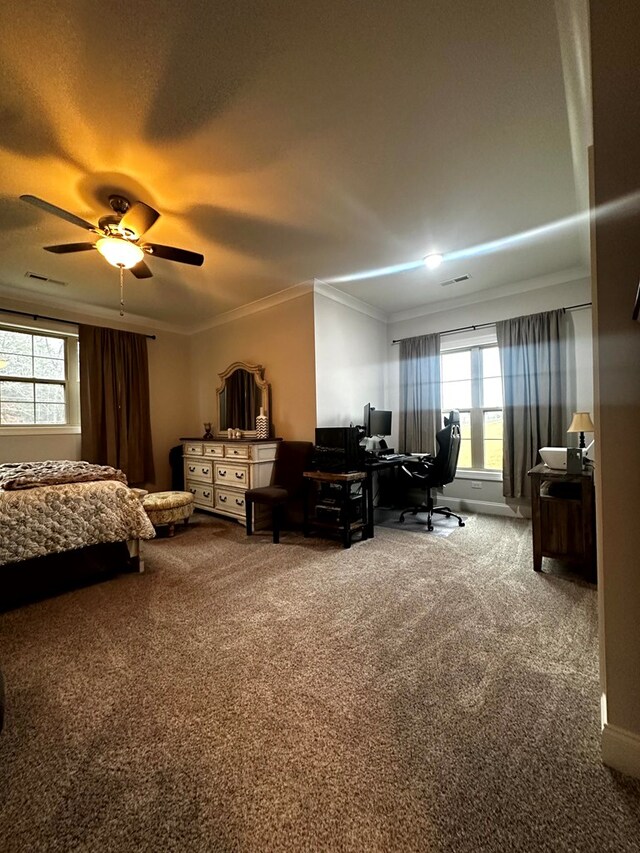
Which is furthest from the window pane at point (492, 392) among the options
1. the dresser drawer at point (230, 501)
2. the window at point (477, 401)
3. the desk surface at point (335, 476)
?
the dresser drawer at point (230, 501)

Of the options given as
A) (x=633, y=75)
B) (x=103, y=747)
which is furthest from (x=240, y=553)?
(x=633, y=75)

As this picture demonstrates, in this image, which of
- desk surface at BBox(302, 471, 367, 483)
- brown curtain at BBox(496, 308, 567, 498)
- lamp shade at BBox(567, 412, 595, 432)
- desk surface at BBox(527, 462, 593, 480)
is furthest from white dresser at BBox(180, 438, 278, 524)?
lamp shade at BBox(567, 412, 595, 432)

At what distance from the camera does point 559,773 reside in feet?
3.46

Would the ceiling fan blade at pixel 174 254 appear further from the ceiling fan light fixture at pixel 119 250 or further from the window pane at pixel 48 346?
the window pane at pixel 48 346

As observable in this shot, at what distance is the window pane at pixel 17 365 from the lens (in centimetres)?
387

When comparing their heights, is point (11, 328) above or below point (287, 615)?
above

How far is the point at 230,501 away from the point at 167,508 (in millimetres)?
737

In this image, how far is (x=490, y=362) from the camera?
423cm

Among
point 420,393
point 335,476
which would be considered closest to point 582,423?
point 420,393

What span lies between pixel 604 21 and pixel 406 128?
96cm

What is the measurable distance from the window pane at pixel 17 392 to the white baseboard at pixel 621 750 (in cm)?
544

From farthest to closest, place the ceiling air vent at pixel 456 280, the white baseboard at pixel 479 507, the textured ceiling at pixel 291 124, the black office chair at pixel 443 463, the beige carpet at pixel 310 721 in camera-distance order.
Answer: the white baseboard at pixel 479 507
the ceiling air vent at pixel 456 280
the black office chair at pixel 443 463
the textured ceiling at pixel 291 124
the beige carpet at pixel 310 721

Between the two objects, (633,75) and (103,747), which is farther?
(103,747)

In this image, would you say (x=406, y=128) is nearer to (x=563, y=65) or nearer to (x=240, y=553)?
(x=563, y=65)
